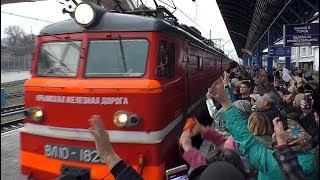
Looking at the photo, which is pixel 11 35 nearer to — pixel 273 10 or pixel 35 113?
pixel 35 113

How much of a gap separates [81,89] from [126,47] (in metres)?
0.80

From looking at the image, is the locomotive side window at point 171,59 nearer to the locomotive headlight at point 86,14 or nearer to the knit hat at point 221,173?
the locomotive headlight at point 86,14

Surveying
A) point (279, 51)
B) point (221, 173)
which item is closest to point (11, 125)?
point (221, 173)

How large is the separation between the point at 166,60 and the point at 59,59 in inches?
58.0

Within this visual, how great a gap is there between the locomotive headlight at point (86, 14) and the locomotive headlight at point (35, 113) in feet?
4.13

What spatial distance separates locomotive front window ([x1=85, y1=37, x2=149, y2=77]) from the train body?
0.01 m

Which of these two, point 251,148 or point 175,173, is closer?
point 251,148

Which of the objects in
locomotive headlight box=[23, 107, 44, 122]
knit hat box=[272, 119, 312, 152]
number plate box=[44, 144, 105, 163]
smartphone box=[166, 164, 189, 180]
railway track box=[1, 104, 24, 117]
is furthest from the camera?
railway track box=[1, 104, 24, 117]

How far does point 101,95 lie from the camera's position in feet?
14.9

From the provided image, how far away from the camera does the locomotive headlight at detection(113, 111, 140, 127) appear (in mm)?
4445

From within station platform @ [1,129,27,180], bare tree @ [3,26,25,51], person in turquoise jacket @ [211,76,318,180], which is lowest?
station platform @ [1,129,27,180]

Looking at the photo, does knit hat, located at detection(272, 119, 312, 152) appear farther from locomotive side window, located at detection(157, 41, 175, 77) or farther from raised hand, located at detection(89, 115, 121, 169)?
locomotive side window, located at detection(157, 41, 175, 77)

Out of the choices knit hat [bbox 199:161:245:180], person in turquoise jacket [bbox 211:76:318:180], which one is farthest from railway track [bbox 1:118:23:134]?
knit hat [bbox 199:161:245:180]

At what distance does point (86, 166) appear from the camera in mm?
4637
